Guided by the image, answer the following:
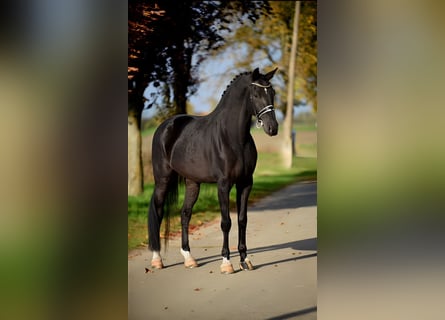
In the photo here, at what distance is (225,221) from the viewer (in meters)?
4.04

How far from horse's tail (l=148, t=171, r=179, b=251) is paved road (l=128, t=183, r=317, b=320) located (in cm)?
13

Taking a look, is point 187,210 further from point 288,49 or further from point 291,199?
point 288,49

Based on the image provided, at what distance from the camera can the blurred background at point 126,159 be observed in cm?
254

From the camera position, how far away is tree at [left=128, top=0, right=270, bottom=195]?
4.21 m

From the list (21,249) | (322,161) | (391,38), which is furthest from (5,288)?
(391,38)

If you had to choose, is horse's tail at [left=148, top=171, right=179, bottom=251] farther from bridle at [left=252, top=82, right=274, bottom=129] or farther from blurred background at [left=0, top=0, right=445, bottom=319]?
blurred background at [left=0, top=0, right=445, bottom=319]

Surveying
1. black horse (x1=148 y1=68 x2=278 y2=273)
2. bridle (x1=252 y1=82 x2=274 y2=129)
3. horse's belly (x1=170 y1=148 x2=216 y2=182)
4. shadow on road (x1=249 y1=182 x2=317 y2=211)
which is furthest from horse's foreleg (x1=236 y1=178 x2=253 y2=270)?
shadow on road (x1=249 y1=182 x2=317 y2=211)

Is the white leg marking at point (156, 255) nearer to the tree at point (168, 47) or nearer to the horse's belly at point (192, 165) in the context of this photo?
the tree at point (168, 47)

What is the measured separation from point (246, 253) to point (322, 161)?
1.74 m

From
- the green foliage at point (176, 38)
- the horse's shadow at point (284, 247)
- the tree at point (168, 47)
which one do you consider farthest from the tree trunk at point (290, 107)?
the horse's shadow at point (284, 247)

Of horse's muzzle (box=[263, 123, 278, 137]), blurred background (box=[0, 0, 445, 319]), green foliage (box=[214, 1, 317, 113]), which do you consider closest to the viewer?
blurred background (box=[0, 0, 445, 319])

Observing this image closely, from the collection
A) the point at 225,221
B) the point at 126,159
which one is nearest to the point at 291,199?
the point at 225,221

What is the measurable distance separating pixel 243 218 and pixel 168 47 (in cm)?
156

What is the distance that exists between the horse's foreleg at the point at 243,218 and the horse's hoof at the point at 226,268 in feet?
0.29
